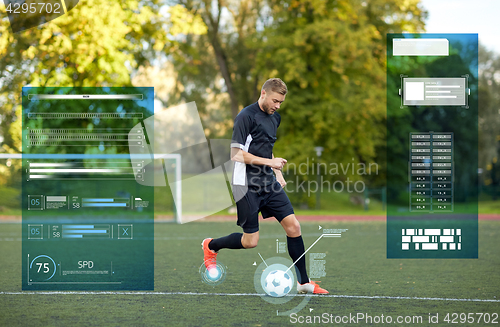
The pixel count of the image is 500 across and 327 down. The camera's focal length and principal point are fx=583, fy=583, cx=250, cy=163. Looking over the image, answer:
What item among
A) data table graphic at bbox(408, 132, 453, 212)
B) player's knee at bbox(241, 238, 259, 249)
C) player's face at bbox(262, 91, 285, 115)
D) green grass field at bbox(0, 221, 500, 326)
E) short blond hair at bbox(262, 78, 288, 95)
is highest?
short blond hair at bbox(262, 78, 288, 95)

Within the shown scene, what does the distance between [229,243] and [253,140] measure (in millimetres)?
1181

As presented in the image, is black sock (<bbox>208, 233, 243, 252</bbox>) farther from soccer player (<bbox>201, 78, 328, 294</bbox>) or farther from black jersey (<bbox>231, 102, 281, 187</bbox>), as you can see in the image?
black jersey (<bbox>231, 102, 281, 187</bbox>)

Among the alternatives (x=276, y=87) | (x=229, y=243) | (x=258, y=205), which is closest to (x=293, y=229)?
(x=258, y=205)

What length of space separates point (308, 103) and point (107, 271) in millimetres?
21156

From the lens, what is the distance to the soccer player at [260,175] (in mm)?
5668

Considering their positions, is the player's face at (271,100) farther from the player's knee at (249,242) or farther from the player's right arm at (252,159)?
the player's knee at (249,242)

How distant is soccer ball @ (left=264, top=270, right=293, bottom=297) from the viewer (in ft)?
19.1

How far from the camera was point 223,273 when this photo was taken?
6.77m

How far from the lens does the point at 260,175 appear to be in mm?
5895

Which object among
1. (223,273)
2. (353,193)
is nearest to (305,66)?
(353,193)

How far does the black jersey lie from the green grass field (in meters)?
1.20

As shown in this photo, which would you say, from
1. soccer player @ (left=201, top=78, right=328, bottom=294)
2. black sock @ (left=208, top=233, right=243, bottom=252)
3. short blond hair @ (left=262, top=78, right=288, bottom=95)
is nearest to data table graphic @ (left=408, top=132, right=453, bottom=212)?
soccer player @ (left=201, top=78, right=328, bottom=294)

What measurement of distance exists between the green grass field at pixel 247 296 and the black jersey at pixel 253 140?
120 centimetres

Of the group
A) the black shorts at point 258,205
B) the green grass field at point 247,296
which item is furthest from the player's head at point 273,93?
the green grass field at point 247,296
